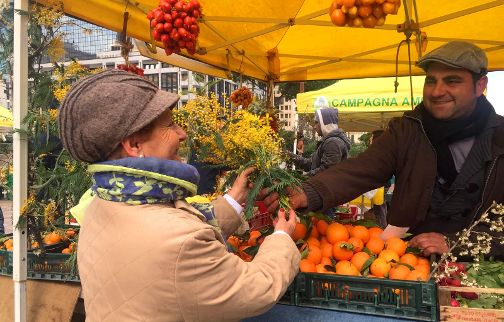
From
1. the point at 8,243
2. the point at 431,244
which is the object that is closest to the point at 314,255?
the point at 431,244

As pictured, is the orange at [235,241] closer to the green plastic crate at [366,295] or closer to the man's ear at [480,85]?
the green plastic crate at [366,295]

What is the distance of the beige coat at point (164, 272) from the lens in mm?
1200

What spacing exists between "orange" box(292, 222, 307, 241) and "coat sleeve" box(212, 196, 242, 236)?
328 mm

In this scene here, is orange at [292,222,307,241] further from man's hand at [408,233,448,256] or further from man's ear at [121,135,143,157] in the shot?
man's ear at [121,135,143,157]

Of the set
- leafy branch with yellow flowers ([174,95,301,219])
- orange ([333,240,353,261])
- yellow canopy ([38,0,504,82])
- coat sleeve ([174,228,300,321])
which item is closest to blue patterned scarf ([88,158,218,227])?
coat sleeve ([174,228,300,321])

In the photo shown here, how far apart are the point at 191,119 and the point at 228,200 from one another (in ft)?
2.56

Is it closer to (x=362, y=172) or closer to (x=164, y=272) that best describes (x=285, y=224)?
(x=164, y=272)

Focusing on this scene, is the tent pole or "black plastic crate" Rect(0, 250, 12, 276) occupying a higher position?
the tent pole

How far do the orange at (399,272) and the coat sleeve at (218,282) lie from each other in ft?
2.10

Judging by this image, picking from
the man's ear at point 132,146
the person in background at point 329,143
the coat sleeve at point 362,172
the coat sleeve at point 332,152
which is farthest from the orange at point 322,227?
the coat sleeve at point 332,152

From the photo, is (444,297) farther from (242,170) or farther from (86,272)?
(86,272)

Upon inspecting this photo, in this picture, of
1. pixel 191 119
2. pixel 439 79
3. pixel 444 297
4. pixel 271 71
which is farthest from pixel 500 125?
pixel 271 71

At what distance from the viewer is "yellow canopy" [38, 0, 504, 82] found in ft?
10.9

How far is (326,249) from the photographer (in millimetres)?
2100
